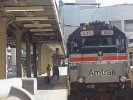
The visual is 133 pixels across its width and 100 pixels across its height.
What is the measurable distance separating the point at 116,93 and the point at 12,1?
5.12 metres

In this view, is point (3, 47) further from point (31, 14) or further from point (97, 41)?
point (97, 41)

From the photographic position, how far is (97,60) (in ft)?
48.4

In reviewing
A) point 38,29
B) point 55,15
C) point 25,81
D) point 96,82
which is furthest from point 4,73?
point 25,81

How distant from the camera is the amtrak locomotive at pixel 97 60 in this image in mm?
14672

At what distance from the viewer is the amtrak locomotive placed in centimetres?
1467

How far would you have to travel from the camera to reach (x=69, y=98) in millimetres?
15750

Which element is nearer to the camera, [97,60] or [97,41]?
[97,60]

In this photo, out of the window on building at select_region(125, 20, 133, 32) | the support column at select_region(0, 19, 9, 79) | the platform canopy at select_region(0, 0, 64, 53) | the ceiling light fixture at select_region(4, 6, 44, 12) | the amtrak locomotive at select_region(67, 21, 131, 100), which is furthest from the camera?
the window on building at select_region(125, 20, 133, 32)

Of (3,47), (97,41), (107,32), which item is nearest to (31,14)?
(3,47)

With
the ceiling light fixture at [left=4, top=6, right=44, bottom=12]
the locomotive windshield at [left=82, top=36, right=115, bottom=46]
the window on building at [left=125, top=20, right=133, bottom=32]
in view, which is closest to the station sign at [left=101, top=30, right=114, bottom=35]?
the locomotive windshield at [left=82, top=36, right=115, bottom=46]

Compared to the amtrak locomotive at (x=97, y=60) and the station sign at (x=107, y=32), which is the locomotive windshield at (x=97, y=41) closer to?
the amtrak locomotive at (x=97, y=60)

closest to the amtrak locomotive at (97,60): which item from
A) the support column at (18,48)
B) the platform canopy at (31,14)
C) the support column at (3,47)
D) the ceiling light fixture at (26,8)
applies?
the platform canopy at (31,14)

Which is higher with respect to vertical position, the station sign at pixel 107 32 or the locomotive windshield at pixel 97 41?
the station sign at pixel 107 32

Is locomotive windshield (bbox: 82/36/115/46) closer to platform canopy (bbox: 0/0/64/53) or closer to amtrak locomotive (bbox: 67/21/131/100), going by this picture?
amtrak locomotive (bbox: 67/21/131/100)
